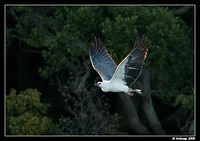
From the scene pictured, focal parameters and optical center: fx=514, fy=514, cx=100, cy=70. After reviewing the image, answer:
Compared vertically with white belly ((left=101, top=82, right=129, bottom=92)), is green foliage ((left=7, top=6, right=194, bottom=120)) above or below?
above

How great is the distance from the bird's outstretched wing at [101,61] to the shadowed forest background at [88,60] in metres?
1.62

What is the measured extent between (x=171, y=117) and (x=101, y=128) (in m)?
3.53

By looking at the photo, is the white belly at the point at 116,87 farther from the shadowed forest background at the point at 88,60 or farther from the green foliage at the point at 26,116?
the green foliage at the point at 26,116

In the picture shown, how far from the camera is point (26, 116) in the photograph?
1250cm

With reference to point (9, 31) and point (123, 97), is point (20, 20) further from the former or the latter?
point (123, 97)

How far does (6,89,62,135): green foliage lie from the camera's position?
1245cm

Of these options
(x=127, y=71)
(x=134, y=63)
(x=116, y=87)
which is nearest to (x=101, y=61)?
(x=116, y=87)

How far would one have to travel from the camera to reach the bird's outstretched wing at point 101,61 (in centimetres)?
996

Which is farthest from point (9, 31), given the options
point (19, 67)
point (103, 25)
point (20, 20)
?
point (103, 25)

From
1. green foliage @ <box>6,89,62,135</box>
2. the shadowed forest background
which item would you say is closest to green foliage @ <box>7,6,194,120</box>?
the shadowed forest background

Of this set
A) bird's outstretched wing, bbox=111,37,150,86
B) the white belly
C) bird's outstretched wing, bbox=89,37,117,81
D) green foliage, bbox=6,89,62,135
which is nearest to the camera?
bird's outstretched wing, bbox=111,37,150,86

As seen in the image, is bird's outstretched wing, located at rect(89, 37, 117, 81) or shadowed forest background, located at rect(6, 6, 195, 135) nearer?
bird's outstretched wing, located at rect(89, 37, 117, 81)

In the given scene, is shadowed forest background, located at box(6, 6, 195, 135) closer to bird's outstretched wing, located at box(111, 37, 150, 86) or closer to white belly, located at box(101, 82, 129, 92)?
white belly, located at box(101, 82, 129, 92)

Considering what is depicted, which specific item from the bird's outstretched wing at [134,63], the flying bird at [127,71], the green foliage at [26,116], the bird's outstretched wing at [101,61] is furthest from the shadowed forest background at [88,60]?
the bird's outstretched wing at [134,63]
